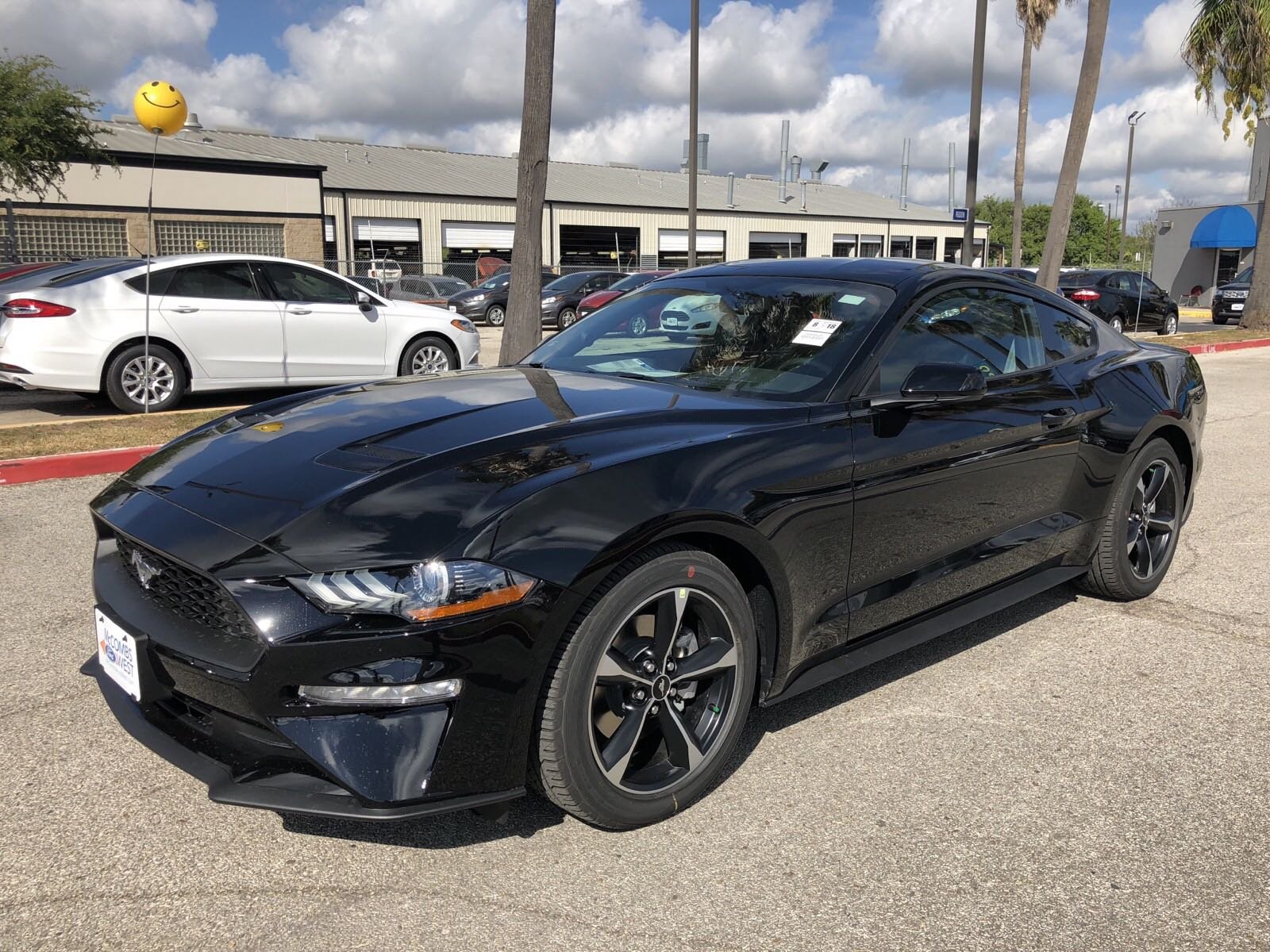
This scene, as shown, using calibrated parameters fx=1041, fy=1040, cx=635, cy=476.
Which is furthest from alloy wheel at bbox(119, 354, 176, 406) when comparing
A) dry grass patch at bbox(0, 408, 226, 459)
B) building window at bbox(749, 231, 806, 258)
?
building window at bbox(749, 231, 806, 258)

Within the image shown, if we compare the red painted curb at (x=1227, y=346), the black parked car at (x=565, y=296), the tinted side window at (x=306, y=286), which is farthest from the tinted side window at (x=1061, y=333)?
the black parked car at (x=565, y=296)

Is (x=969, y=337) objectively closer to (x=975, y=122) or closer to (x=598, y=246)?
(x=975, y=122)

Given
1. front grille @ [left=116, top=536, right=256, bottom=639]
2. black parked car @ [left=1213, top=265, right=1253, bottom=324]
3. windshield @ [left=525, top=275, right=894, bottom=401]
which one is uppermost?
black parked car @ [left=1213, top=265, right=1253, bottom=324]

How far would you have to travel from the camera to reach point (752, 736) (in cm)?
344

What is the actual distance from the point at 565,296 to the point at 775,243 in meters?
31.4

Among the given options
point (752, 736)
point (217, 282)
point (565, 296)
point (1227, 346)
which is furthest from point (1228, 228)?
point (752, 736)

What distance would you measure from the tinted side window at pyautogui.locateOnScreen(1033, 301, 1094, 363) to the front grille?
340cm

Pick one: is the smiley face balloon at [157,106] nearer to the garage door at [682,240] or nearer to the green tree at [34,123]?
the green tree at [34,123]

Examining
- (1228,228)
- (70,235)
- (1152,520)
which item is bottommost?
(1152,520)

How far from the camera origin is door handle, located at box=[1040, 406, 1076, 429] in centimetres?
409

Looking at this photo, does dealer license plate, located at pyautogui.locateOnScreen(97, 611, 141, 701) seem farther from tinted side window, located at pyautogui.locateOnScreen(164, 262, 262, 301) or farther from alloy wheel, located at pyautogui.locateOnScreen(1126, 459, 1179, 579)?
tinted side window, located at pyautogui.locateOnScreen(164, 262, 262, 301)

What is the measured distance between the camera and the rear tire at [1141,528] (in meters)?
4.59

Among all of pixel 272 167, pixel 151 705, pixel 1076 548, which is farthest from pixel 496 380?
pixel 272 167

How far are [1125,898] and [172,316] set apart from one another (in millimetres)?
9380
